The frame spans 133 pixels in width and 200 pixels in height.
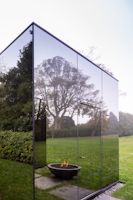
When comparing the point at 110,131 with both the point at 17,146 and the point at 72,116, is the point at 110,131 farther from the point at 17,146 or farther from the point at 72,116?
the point at 17,146

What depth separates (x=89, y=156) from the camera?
13.6 feet

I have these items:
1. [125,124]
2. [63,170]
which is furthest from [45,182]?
[125,124]

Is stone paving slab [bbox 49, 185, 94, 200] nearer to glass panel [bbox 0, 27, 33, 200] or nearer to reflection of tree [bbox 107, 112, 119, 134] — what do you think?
glass panel [bbox 0, 27, 33, 200]

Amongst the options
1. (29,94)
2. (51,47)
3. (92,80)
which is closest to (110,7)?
(92,80)

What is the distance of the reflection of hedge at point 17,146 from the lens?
9.31 feet

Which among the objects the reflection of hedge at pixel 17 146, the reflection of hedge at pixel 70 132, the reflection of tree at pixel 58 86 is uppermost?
the reflection of tree at pixel 58 86

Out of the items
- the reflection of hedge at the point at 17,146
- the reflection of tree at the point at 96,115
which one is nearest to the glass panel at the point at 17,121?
the reflection of hedge at the point at 17,146

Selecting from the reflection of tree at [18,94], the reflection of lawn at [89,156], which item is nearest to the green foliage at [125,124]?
the reflection of lawn at [89,156]

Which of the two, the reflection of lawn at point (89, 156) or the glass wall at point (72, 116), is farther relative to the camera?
the reflection of lawn at point (89, 156)

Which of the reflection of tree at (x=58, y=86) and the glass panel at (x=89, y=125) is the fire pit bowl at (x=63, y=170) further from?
the reflection of tree at (x=58, y=86)

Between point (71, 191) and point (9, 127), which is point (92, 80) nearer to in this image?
point (9, 127)

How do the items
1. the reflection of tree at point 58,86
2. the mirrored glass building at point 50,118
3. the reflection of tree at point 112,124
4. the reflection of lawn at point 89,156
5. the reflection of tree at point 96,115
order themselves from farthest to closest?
the reflection of tree at point 112,124
the reflection of tree at point 96,115
the reflection of lawn at point 89,156
the reflection of tree at point 58,86
the mirrored glass building at point 50,118

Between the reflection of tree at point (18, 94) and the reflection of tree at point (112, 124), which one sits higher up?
the reflection of tree at point (18, 94)

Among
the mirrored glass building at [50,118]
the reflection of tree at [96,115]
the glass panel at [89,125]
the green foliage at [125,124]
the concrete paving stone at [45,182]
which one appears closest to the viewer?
the concrete paving stone at [45,182]
